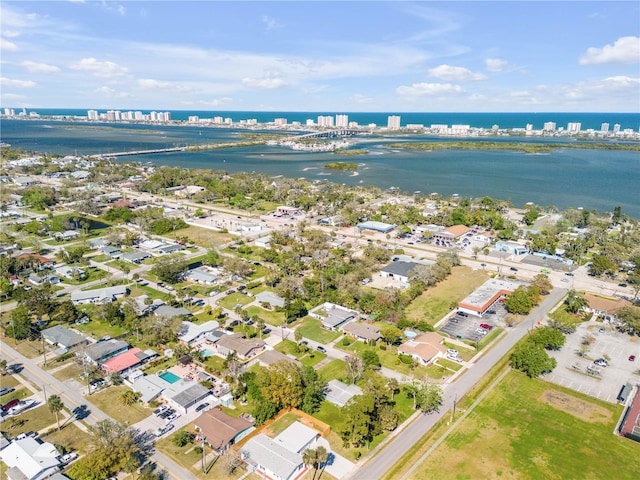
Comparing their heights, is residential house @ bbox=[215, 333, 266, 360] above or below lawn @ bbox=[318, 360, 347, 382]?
above

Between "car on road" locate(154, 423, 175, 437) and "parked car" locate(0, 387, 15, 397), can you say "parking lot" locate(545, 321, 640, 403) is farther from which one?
"parked car" locate(0, 387, 15, 397)

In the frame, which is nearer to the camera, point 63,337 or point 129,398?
point 129,398

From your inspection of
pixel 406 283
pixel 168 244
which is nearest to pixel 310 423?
pixel 406 283

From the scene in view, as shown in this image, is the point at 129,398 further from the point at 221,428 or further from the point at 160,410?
the point at 221,428

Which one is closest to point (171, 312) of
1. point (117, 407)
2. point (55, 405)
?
point (117, 407)

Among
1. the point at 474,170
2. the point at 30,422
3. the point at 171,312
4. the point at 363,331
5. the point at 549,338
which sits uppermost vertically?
the point at 474,170

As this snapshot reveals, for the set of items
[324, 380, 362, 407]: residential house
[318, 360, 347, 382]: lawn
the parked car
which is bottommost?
the parked car

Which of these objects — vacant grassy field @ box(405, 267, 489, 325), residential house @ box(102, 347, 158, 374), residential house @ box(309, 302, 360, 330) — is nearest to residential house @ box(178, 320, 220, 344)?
residential house @ box(102, 347, 158, 374)
